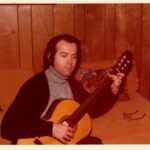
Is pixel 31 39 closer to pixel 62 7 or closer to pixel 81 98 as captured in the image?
pixel 62 7

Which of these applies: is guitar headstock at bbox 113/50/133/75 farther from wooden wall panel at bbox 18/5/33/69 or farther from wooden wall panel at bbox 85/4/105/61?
wooden wall panel at bbox 18/5/33/69

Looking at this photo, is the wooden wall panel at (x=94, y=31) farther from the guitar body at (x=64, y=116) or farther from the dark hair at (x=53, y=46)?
the guitar body at (x=64, y=116)

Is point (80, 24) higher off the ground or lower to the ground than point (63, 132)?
higher

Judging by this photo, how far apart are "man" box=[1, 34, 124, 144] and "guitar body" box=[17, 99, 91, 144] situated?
12 millimetres

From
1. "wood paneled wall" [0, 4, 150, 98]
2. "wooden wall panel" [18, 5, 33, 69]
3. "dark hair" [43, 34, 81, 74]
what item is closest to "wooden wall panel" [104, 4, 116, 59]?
"wood paneled wall" [0, 4, 150, 98]

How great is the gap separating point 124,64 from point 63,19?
0.24 metres

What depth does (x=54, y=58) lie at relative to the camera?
103 centimetres

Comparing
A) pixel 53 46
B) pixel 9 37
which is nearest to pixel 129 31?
pixel 53 46

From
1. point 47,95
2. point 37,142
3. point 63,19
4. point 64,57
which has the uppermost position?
point 63,19

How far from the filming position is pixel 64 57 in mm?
1016

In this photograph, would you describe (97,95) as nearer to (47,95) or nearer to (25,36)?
(47,95)

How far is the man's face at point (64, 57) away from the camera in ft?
3.33
